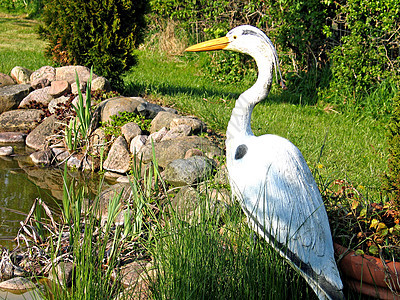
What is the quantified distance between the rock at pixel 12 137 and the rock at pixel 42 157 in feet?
2.35

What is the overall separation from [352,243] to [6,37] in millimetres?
13242

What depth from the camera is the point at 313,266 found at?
249cm

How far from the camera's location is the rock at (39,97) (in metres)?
6.87

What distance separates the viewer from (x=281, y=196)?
2613 millimetres

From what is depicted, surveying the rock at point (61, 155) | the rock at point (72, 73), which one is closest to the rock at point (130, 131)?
the rock at point (61, 155)

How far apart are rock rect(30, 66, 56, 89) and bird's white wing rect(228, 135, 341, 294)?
17.1 ft

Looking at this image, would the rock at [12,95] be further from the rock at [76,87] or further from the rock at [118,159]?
the rock at [118,159]

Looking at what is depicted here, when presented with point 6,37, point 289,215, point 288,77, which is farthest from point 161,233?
point 6,37

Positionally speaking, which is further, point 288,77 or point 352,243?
point 288,77

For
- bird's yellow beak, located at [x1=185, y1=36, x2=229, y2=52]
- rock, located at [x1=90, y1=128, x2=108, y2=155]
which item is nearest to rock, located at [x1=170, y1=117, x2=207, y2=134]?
rock, located at [x1=90, y1=128, x2=108, y2=155]

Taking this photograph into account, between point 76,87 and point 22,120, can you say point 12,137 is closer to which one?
point 22,120

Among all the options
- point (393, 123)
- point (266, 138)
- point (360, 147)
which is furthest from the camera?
point (360, 147)

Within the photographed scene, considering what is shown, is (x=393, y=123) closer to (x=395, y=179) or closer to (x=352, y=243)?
(x=395, y=179)

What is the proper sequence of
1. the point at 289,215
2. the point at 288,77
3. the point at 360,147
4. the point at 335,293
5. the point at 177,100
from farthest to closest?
the point at 288,77, the point at 177,100, the point at 360,147, the point at 289,215, the point at 335,293
